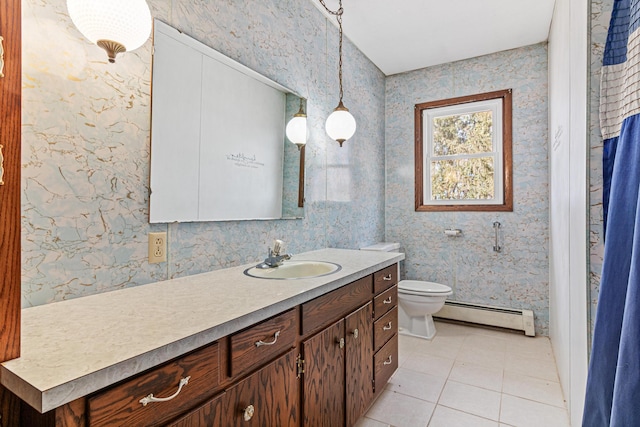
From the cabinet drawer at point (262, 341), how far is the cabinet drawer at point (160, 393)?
73mm

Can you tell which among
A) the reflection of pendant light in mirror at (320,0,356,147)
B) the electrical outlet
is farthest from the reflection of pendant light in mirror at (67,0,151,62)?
the reflection of pendant light in mirror at (320,0,356,147)

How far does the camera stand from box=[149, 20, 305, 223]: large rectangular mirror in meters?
1.35

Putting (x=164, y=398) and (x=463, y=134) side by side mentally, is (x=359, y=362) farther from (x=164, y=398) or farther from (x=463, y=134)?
(x=463, y=134)

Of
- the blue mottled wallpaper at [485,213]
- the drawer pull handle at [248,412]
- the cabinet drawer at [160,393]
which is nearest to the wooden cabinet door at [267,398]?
the drawer pull handle at [248,412]

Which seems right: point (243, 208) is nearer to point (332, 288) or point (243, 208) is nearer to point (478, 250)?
point (332, 288)

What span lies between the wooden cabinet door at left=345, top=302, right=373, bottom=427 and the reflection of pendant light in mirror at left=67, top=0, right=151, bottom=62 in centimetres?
140

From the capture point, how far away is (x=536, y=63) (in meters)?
2.96

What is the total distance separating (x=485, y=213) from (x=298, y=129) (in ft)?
6.95

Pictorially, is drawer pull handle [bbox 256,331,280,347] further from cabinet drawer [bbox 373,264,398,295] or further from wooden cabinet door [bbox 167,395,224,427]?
cabinet drawer [bbox 373,264,398,295]

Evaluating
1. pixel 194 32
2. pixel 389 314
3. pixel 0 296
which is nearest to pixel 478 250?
pixel 389 314

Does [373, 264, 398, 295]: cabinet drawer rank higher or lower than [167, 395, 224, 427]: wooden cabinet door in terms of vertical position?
higher

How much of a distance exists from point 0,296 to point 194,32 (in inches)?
50.2

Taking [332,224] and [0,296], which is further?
[332,224]

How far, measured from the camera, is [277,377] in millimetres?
1113
